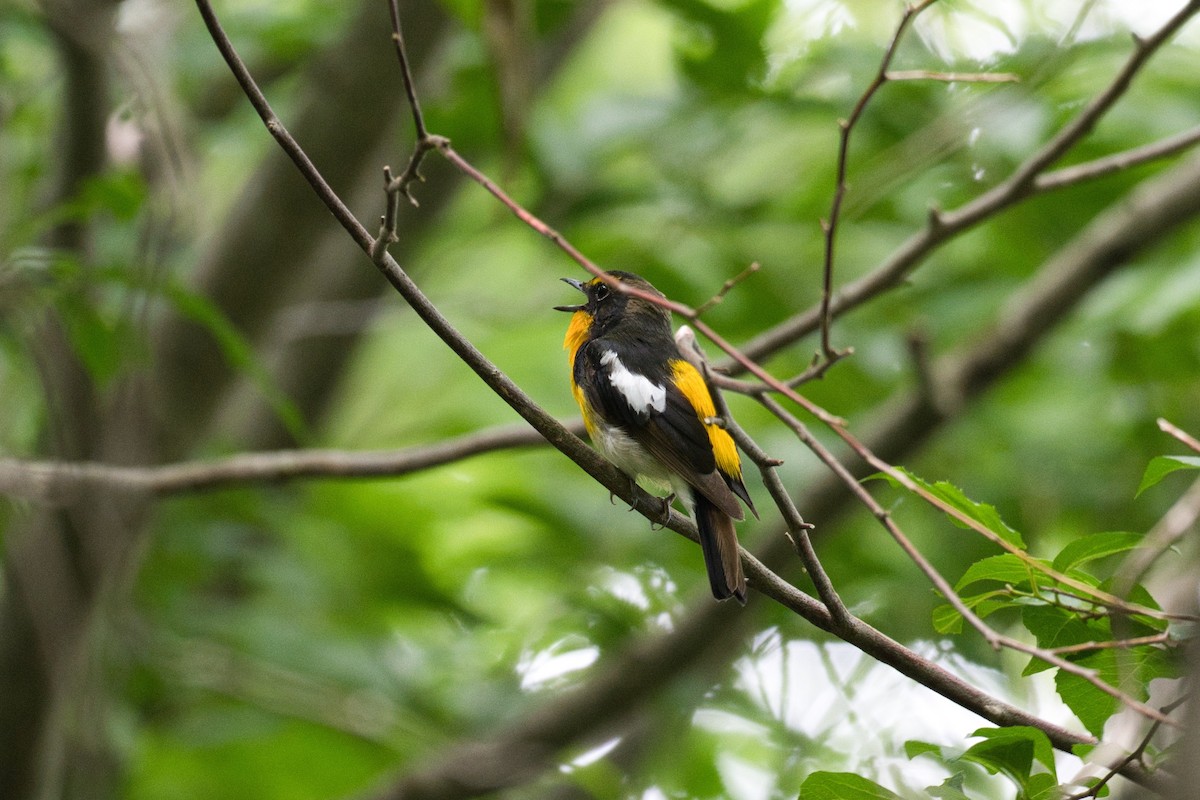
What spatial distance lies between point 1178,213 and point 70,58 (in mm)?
3669

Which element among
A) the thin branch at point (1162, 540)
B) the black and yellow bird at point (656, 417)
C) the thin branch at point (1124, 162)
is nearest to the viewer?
the thin branch at point (1162, 540)

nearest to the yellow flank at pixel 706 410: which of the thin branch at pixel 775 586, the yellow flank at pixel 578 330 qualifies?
the yellow flank at pixel 578 330

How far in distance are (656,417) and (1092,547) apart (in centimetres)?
178

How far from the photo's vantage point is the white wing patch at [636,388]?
3586 millimetres

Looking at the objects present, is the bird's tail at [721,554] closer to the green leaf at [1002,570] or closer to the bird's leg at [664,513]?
the bird's leg at [664,513]

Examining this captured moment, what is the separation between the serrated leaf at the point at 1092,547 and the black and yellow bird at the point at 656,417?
1059 millimetres

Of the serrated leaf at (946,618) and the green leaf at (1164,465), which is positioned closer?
the green leaf at (1164,465)

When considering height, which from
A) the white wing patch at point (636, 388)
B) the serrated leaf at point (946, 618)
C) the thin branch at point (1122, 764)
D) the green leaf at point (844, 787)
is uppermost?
the white wing patch at point (636, 388)

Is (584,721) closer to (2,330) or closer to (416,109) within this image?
(2,330)

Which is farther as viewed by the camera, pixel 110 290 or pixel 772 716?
pixel 110 290

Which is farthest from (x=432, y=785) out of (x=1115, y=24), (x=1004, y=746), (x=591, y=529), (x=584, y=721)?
(x=1115, y=24)

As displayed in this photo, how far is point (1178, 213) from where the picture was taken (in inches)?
155

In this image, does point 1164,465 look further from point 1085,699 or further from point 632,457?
point 632,457

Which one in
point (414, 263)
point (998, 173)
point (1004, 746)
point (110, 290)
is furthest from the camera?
point (414, 263)
